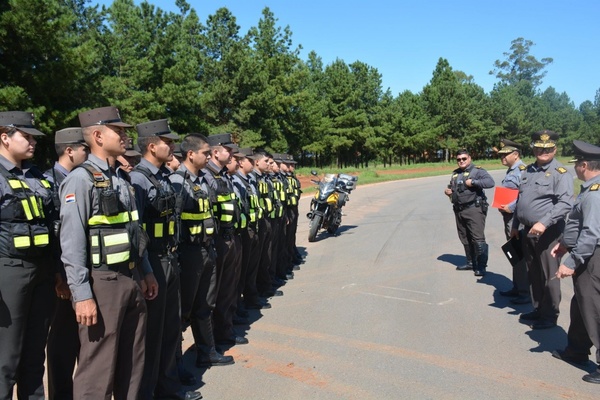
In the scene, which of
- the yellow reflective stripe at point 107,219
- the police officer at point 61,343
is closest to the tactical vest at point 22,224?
the police officer at point 61,343

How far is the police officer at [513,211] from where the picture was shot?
738cm

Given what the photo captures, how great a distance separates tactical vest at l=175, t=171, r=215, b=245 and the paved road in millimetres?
1292

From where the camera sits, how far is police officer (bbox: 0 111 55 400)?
354cm

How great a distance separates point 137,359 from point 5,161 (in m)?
1.66

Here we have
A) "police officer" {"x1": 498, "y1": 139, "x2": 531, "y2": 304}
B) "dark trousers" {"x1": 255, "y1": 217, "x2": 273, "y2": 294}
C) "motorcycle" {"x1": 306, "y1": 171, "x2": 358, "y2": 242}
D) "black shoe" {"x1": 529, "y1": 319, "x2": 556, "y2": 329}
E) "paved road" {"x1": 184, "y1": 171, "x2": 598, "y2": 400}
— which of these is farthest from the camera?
"motorcycle" {"x1": 306, "y1": 171, "x2": 358, "y2": 242}

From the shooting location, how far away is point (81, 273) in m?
3.25

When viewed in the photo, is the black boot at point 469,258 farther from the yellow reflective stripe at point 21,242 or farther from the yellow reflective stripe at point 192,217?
the yellow reflective stripe at point 21,242

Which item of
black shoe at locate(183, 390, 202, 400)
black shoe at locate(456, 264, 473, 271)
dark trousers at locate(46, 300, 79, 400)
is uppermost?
dark trousers at locate(46, 300, 79, 400)

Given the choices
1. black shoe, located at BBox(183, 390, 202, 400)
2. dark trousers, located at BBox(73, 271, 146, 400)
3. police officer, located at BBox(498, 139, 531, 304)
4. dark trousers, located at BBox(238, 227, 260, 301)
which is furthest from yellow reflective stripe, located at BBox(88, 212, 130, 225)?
police officer, located at BBox(498, 139, 531, 304)

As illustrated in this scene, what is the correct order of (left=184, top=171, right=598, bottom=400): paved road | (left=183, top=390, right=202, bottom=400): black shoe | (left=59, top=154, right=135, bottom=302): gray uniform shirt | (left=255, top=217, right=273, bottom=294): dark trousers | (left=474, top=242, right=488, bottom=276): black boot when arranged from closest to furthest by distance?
(left=59, top=154, right=135, bottom=302): gray uniform shirt < (left=183, top=390, right=202, bottom=400): black shoe < (left=184, top=171, right=598, bottom=400): paved road < (left=255, top=217, right=273, bottom=294): dark trousers < (left=474, top=242, right=488, bottom=276): black boot

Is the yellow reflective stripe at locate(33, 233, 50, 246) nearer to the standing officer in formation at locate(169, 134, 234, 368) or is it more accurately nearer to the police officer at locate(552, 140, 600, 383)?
the standing officer in formation at locate(169, 134, 234, 368)

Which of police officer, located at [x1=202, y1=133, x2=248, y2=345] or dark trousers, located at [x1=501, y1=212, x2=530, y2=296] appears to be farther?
dark trousers, located at [x1=501, y1=212, x2=530, y2=296]

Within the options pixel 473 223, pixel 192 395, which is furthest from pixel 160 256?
pixel 473 223

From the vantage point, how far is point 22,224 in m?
3.59
